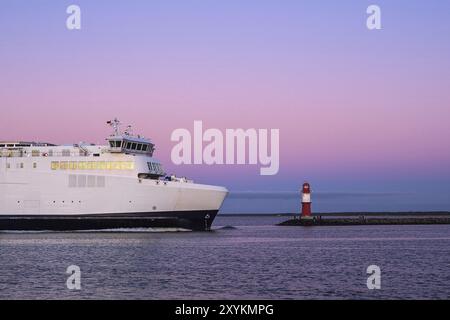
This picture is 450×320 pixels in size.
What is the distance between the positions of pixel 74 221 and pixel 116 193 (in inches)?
180

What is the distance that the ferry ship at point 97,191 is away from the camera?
58.7 meters

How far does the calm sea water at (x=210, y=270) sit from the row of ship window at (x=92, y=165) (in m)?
6.96

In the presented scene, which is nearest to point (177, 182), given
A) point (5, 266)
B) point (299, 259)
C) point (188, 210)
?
point (188, 210)

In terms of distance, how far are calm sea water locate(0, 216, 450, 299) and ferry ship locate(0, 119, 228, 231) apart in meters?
4.19

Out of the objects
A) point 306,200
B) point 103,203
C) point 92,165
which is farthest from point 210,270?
point 306,200

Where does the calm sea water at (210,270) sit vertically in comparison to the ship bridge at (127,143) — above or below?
below

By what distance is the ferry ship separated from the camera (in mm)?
58656

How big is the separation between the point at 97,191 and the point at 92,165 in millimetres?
2453

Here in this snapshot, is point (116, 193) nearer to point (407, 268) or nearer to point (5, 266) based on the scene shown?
point (5, 266)
